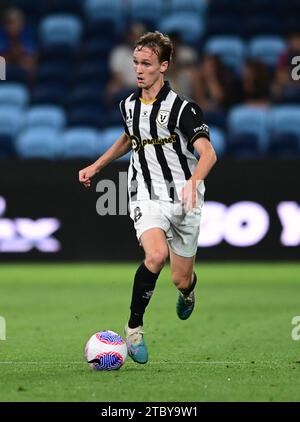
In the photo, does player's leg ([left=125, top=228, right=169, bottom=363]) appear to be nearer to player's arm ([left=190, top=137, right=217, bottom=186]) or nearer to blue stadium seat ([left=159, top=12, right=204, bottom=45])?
player's arm ([left=190, top=137, right=217, bottom=186])

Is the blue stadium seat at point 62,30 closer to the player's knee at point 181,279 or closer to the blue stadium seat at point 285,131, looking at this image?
the blue stadium seat at point 285,131

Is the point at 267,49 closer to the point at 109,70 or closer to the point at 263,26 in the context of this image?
the point at 263,26

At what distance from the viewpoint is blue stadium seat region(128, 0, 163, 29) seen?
18109 millimetres

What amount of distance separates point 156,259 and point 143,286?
0.21 meters

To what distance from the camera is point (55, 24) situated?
18.3m

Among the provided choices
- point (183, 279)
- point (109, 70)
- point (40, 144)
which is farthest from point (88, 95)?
point (183, 279)

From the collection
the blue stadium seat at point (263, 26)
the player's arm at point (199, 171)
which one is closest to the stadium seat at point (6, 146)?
the blue stadium seat at point (263, 26)

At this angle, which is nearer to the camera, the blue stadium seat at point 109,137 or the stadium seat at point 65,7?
the blue stadium seat at point 109,137

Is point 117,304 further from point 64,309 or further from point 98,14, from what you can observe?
point 98,14

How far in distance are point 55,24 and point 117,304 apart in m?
8.11

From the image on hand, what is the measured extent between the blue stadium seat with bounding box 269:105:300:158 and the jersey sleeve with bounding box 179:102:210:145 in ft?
27.4

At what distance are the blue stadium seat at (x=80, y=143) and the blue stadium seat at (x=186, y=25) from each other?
84.5 inches

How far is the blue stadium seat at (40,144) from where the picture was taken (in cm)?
1681

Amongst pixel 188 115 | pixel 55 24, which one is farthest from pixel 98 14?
pixel 188 115
